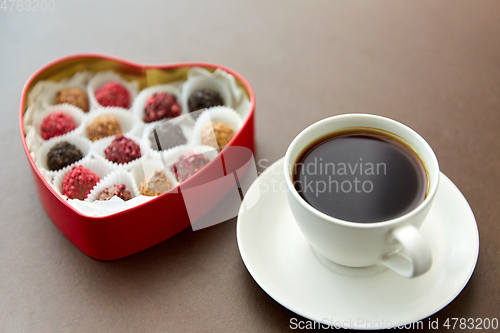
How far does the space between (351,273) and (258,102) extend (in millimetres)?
544

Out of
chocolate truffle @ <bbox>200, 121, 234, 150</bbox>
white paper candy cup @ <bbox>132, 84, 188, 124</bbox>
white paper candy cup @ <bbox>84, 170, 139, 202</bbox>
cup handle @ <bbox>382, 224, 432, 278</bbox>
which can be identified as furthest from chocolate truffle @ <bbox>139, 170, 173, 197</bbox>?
cup handle @ <bbox>382, 224, 432, 278</bbox>

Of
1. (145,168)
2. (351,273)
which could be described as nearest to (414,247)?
(351,273)

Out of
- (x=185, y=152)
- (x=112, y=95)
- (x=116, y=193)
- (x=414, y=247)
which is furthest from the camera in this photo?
(x=112, y=95)

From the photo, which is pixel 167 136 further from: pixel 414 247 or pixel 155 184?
pixel 414 247

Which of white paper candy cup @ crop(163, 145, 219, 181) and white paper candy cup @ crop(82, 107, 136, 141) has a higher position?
white paper candy cup @ crop(82, 107, 136, 141)

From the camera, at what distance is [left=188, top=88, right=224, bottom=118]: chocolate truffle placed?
1.04 meters

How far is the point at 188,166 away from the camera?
2.91 ft

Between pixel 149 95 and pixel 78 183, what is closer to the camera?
pixel 78 183

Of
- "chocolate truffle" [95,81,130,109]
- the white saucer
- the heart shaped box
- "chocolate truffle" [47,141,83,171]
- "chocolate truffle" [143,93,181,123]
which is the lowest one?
the white saucer

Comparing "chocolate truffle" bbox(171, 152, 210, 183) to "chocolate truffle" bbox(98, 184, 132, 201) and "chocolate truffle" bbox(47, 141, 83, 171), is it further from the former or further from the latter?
"chocolate truffle" bbox(47, 141, 83, 171)

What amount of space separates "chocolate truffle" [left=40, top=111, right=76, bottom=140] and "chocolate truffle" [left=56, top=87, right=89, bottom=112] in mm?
54

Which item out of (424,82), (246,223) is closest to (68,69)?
(246,223)

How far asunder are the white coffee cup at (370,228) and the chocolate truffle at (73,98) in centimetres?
56

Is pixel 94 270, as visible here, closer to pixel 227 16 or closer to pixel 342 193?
pixel 342 193
